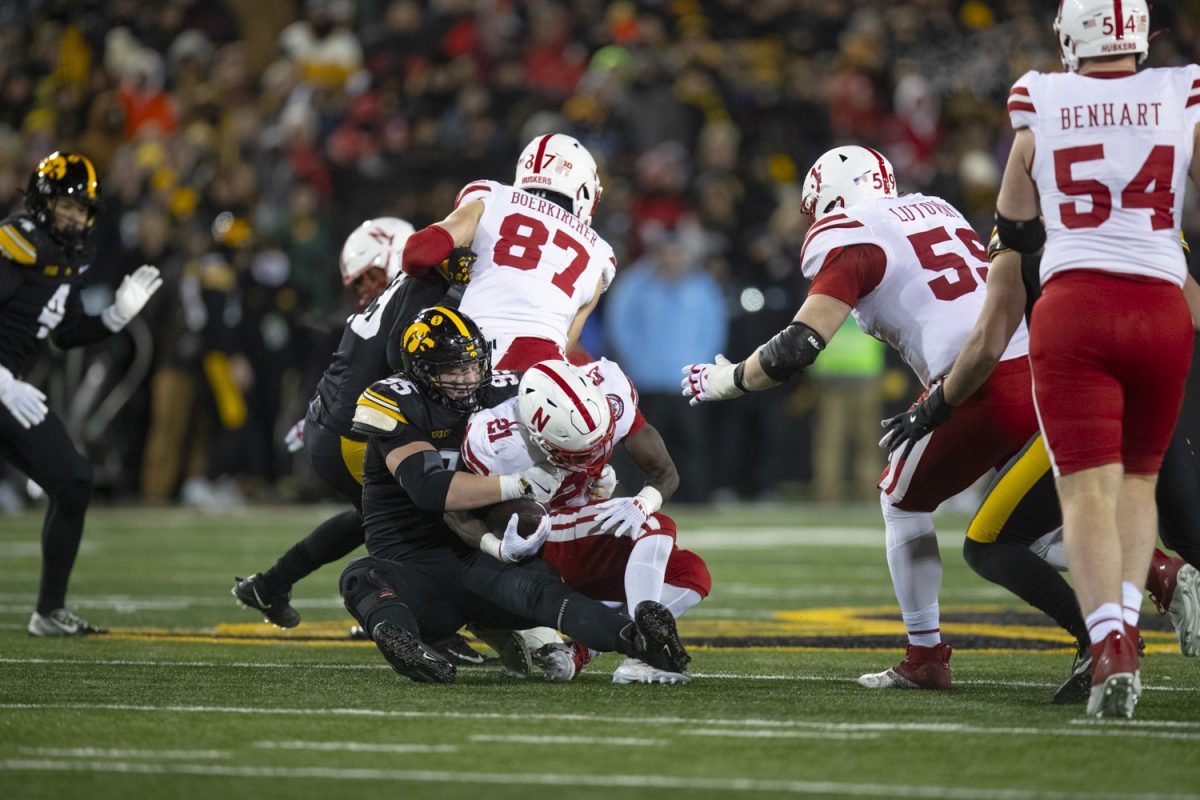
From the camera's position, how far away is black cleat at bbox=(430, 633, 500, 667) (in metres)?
6.45

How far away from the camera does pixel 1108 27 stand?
479 cm

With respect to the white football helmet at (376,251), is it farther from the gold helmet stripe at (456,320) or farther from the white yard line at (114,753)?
the white yard line at (114,753)

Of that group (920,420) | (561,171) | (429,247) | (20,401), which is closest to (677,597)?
(920,420)

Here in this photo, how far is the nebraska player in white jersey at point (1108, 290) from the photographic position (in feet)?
15.3

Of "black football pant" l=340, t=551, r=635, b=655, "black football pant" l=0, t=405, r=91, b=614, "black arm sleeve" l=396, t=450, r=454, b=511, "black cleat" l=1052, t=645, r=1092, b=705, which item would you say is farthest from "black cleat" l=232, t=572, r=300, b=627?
"black cleat" l=1052, t=645, r=1092, b=705

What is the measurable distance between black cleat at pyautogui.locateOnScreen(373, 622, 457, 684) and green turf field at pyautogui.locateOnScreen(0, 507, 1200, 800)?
0.07m

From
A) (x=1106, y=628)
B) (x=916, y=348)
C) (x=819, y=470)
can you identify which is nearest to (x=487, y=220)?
(x=916, y=348)

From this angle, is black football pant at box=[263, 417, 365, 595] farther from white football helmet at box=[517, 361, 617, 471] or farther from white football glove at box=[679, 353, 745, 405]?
white football glove at box=[679, 353, 745, 405]

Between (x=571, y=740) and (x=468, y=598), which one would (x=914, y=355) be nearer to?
(x=468, y=598)

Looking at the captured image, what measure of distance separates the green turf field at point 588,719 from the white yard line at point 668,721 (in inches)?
0.5

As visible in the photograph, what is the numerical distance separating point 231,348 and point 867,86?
563cm

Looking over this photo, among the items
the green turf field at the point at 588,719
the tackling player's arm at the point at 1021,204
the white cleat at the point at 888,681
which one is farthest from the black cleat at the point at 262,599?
the tackling player's arm at the point at 1021,204

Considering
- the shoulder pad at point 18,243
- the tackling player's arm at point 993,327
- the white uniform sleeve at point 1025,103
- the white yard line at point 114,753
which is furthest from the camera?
the shoulder pad at point 18,243

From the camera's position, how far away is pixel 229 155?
1519 cm
